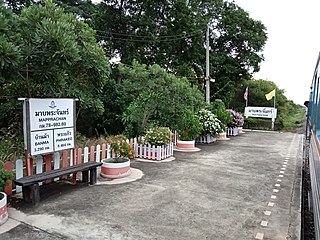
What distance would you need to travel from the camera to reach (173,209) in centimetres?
449

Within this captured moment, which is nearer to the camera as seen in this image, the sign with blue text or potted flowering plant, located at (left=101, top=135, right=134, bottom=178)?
the sign with blue text

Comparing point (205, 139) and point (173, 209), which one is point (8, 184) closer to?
point (173, 209)

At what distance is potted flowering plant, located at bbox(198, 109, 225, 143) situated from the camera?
12.0 metres

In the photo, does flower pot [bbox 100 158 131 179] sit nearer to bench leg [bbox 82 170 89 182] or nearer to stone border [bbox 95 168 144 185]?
stone border [bbox 95 168 144 185]

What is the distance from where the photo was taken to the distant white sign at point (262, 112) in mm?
20281

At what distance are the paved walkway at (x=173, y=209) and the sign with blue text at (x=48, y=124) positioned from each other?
85 cm

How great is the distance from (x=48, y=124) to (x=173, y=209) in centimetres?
270

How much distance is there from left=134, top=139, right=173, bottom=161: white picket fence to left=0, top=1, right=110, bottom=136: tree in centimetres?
260

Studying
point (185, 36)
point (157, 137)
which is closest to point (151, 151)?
point (157, 137)

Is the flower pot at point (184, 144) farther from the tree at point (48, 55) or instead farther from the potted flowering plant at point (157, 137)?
the tree at point (48, 55)

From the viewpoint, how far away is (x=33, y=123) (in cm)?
488

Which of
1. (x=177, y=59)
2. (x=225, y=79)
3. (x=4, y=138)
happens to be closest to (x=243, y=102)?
(x=225, y=79)

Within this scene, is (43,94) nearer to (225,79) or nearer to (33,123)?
(33,123)

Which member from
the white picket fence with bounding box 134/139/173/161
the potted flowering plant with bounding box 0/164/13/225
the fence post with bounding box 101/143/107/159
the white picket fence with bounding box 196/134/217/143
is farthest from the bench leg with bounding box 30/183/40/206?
the white picket fence with bounding box 196/134/217/143
